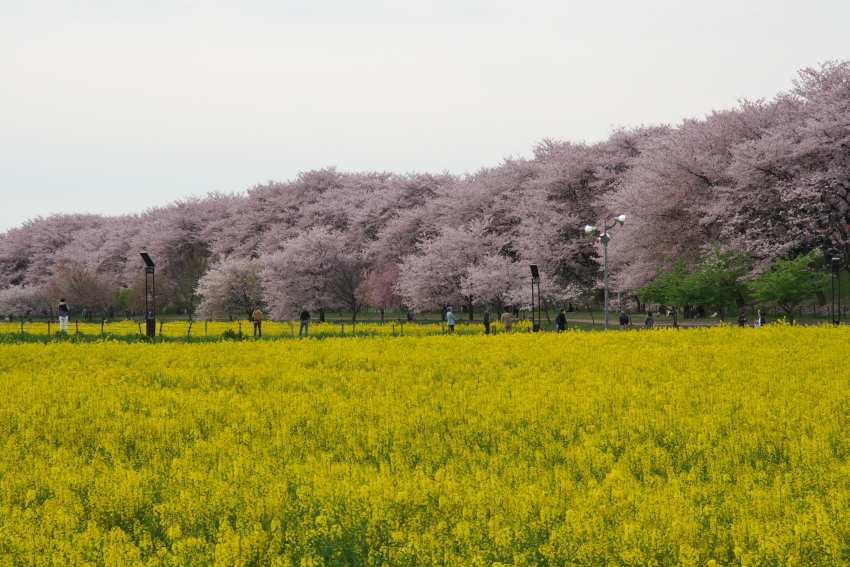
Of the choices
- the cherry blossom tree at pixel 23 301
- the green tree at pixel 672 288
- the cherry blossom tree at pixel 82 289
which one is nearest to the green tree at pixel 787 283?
the green tree at pixel 672 288

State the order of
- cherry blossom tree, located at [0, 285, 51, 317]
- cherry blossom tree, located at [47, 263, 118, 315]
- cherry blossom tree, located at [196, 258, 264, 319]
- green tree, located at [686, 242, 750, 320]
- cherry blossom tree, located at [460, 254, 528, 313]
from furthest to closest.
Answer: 1. cherry blossom tree, located at [0, 285, 51, 317]
2. cherry blossom tree, located at [47, 263, 118, 315]
3. cherry blossom tree, located at [196, 258, 264, 319]
4. cherry blossom tree, located at [460, 254, 528, 313]
5. green tree, located at [686, 242, 750, 320]

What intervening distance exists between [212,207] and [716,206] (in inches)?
2277

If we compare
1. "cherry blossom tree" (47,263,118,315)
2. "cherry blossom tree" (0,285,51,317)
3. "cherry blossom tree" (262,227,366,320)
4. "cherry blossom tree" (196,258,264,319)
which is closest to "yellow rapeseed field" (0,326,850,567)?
"cherry blossom tree" (262,227,366,320)

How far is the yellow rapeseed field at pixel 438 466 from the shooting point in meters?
5.06

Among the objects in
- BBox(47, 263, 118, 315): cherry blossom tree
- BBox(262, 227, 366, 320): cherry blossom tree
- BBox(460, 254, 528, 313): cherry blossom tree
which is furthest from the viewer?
BBox(47, 263, 118, 315): cherry blossom tree

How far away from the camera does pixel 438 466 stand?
7730 mm

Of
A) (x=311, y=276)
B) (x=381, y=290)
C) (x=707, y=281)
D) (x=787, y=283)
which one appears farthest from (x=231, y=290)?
(x=787, y=283)

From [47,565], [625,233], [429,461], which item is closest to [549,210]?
[625,233]

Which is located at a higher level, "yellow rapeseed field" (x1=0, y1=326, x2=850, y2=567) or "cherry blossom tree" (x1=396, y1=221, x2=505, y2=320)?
"cherry blossom tree" (x1=396, y1=221, x2=505, y2=320)

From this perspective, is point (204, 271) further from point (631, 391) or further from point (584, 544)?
point (584, 544)

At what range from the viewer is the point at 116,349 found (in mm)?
21516

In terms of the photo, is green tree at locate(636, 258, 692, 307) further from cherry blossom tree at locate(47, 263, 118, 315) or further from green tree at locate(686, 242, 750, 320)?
cherry blossom tree at locate(47, 263, 118, 315)

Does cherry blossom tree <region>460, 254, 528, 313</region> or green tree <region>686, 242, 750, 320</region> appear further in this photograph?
cherry blossom tree <region>460, 254, 528, 313</region>

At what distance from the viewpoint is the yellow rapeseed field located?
506 cm
